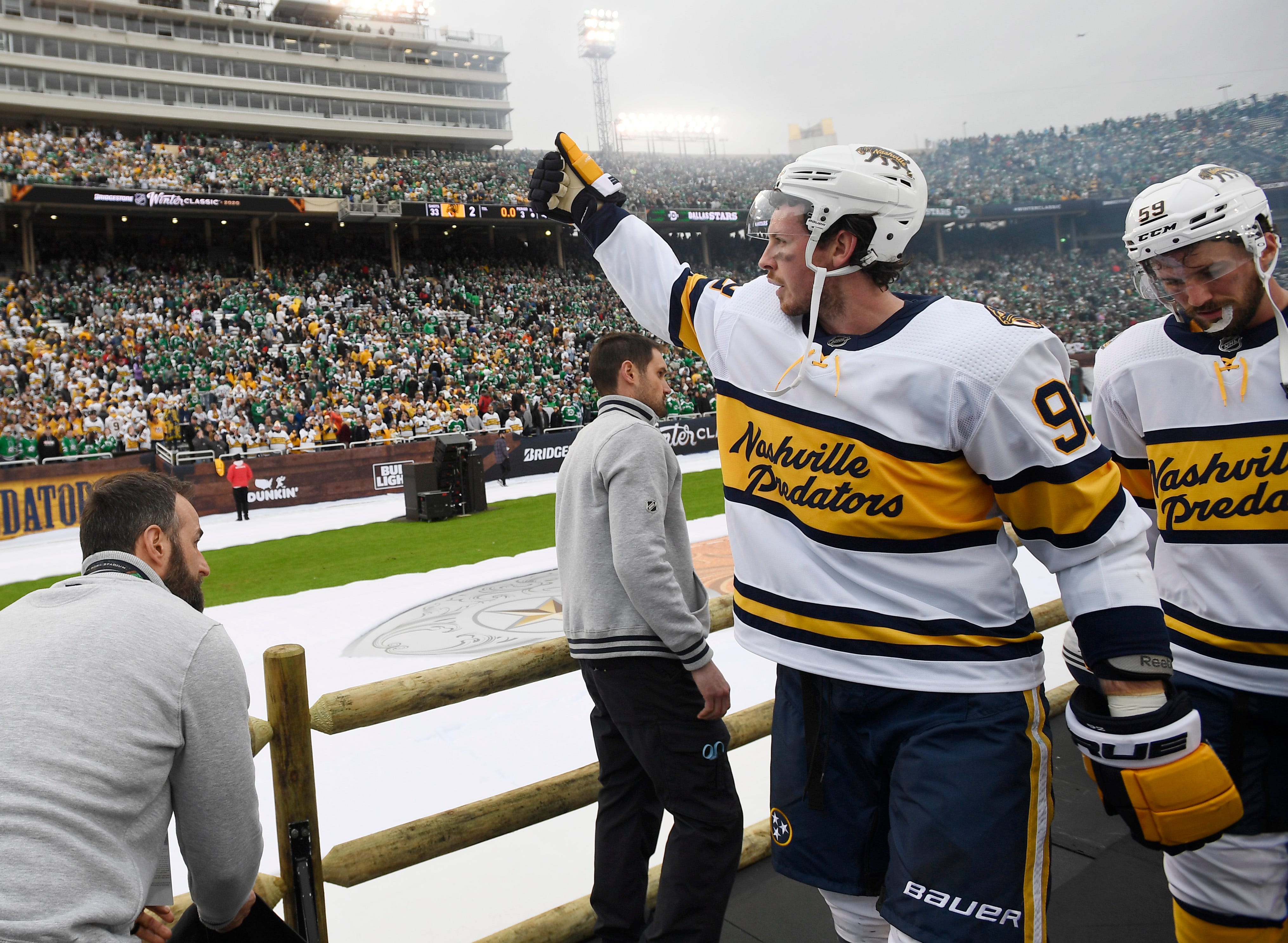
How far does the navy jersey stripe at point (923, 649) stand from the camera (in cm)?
162

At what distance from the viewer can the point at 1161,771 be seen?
→ 1521 millimetres

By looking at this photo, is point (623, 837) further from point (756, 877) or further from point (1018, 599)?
point (1018, 599)

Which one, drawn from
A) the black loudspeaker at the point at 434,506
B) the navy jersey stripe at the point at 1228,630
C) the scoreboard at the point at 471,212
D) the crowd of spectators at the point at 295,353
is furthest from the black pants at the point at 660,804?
the scoreboard at the point at 471,212

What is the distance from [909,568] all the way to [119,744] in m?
1.47

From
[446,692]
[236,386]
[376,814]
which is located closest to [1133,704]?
[446,692]

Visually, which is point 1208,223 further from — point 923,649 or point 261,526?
point 261,526

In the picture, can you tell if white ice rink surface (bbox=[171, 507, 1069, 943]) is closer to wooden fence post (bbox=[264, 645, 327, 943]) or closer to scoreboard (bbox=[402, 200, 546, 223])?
wooden fence post (bbox=[264, 645, 327, 943])

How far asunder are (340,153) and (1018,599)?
49847 millimetres

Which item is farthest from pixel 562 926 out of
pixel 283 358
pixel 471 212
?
pixel 471 212

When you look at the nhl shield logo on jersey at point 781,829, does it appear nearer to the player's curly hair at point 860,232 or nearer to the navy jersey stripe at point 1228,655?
the navy jersey stripe at point 1228,655

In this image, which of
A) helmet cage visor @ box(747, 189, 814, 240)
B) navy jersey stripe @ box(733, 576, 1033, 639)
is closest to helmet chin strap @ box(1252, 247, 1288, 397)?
navy jersey stripe @ box(733, 576, 1033, 639)

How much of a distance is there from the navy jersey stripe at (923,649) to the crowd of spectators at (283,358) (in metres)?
18.9

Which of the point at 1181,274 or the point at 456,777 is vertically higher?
the point at 1181,274

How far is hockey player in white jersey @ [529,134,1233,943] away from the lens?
153cm
